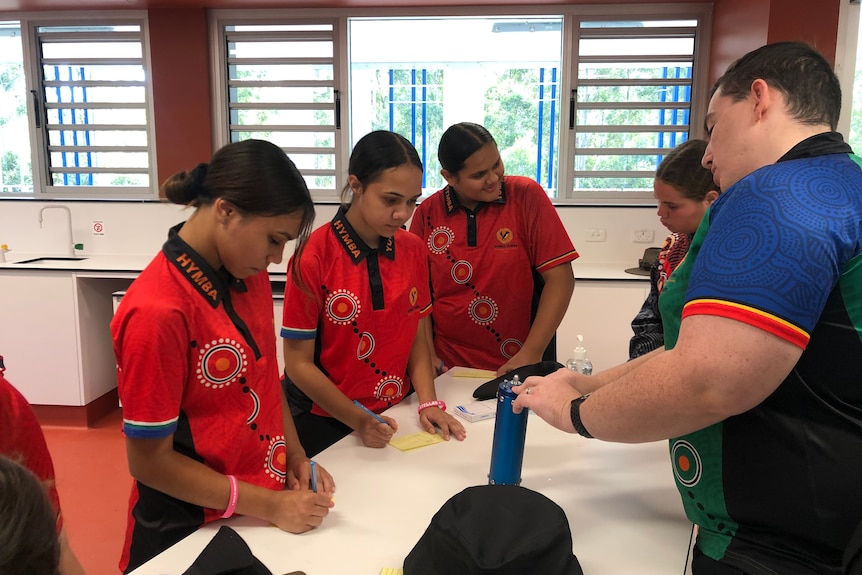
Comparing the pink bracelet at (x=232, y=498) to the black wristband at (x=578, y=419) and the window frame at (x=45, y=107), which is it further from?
the window frame at (x=45, y=107)

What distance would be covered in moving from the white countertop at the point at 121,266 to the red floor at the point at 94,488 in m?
0.95

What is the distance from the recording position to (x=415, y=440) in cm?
142

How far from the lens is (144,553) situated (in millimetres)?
1165

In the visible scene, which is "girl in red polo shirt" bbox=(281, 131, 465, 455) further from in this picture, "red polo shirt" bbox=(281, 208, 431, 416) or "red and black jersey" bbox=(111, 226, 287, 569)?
"red and black jersey" bbox=(111, 226, 287, 569)

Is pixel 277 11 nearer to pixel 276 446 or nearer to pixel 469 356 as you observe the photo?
pixel 469 356

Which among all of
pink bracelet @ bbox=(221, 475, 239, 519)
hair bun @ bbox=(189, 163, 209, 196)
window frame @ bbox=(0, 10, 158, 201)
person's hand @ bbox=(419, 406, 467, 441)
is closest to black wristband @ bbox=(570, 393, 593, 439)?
person's hand @ bbox=(419, 406, 467, 441)

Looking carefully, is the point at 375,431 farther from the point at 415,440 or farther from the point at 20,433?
the point at 20,433

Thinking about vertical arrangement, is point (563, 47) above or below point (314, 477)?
above

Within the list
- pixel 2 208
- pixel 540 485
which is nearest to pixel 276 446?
pixel 540 485

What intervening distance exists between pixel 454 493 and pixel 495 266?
104 centimetres

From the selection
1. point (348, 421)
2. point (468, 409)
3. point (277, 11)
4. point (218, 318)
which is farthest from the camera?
point (277, 11)

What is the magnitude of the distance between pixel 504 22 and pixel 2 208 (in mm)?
3716

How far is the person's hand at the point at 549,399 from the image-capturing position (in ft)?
3.52

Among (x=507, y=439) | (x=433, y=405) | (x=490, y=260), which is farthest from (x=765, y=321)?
(x=490, y=260)
